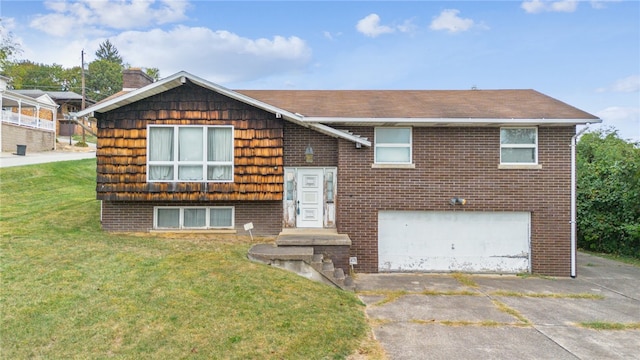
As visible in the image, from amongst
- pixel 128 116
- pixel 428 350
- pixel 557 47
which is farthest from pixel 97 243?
pixel 557 47

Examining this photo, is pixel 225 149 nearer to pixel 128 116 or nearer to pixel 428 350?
pixel 128 116

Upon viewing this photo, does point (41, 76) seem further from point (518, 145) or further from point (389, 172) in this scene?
point (518, 145)

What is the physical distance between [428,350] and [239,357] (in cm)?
268

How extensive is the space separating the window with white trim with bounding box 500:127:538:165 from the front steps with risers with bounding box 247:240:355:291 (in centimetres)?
574

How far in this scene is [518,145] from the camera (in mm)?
9961

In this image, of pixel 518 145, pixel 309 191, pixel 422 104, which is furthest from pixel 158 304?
pixel 518 145

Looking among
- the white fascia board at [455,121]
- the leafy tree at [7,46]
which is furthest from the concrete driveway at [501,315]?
the leafy tree at [7,46]

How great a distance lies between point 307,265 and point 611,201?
39.4 ft

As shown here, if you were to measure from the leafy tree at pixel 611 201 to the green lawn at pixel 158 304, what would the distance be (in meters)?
11.5

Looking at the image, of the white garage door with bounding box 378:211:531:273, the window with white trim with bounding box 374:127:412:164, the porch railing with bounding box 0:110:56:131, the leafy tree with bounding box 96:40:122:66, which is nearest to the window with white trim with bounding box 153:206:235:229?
the white garage door with bounding box 378:211:531:273

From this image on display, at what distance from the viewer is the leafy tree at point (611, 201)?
1234cm

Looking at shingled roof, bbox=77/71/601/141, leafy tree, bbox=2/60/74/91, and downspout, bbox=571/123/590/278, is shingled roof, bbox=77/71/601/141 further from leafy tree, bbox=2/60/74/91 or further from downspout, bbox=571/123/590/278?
leafy tree, bbox=2/60/74/91

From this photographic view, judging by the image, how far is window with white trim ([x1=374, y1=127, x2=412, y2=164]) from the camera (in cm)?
1009

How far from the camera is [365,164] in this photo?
9.98 m
